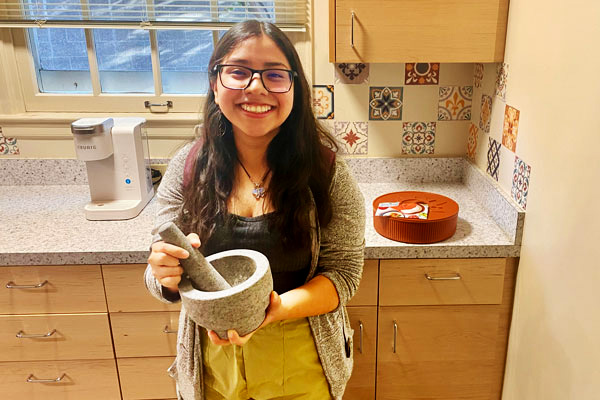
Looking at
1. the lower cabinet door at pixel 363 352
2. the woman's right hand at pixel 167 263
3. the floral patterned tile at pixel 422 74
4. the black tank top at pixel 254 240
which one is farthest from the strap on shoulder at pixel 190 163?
the floral patterned tile at pixel 422 74

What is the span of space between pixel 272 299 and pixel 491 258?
897mm

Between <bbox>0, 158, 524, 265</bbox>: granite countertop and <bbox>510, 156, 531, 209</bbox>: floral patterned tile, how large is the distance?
3 cm

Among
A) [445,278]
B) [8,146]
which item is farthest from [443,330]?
[8,146]

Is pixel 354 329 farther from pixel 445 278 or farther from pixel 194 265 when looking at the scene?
pixel 194 265

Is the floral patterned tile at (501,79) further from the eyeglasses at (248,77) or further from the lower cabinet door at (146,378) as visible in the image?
the lower cabinet door at (146,378)

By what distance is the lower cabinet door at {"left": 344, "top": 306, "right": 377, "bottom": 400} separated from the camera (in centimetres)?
175

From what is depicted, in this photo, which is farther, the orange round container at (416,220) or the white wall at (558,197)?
the orange round container at (416,220)

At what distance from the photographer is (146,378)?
1837 mm

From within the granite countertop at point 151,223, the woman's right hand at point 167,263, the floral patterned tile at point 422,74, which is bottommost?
the granite countertop at point 151,223

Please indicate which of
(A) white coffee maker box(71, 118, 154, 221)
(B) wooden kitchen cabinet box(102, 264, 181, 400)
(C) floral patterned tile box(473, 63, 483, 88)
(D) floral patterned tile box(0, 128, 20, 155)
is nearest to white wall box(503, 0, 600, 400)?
(C) floral patterned tile box(473, 63, 483, 88)

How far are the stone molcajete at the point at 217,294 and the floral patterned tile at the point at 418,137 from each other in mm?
1312

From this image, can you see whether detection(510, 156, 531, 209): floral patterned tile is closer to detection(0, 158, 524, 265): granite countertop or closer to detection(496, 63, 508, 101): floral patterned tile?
detection(0, 158, 524, 265): granite countertop

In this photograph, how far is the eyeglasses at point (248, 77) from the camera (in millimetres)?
1078

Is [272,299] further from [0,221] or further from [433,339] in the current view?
[0,221]
